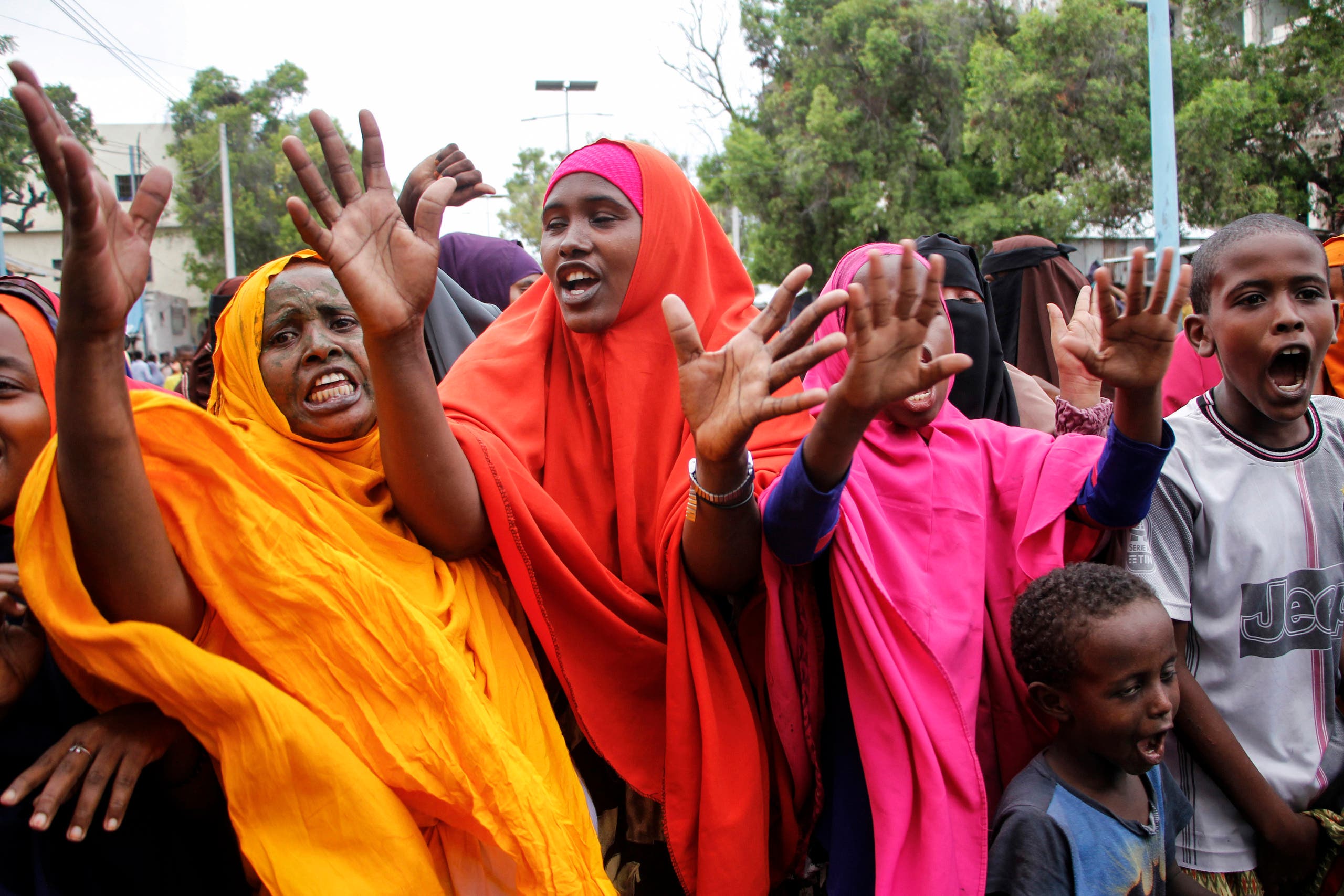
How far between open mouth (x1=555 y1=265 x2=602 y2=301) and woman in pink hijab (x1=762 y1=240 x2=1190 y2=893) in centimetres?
60

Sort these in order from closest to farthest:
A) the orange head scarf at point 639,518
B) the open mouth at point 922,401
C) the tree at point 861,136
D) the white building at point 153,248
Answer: the orange head scarf at point 639,518 → the open mouth at point 922,401 → the tree at point 861,136 → the white building at point 153,248

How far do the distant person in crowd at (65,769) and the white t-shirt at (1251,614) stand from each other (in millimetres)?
2121

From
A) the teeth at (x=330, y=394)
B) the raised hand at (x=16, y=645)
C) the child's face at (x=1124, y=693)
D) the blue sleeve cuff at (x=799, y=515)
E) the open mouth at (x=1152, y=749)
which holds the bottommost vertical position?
the open mouth at (x=1152, y=749)

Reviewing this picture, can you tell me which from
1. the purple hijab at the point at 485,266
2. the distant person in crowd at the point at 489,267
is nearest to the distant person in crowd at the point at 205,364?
the distant person in crowd at the point at 489,267

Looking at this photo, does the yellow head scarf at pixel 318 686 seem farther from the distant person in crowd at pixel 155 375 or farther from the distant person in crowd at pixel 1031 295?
the distant person in crowd at pixel 155 375

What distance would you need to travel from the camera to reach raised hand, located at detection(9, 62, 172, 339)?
1.38 meters

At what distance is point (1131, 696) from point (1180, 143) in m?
14.8

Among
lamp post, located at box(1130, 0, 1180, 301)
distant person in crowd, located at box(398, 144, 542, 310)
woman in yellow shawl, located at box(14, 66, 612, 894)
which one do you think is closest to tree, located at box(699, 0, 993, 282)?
lamp post, located at box(1130, 0, 1180, 301)

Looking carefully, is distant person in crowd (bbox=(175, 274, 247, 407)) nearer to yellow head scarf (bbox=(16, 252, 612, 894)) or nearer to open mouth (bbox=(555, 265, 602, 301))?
open mouth (bbox=(555, 265, 602, 301))

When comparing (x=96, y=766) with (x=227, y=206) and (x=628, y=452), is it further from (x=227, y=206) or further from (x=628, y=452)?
(x=227, y=206)

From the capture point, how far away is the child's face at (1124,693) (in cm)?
193

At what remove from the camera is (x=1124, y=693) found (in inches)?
76.7

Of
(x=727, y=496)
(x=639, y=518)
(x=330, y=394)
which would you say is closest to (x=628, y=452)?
(x=639, y=518)

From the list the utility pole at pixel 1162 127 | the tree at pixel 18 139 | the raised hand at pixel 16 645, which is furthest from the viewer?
the tree at pixel 18 139
